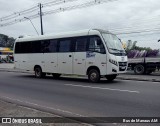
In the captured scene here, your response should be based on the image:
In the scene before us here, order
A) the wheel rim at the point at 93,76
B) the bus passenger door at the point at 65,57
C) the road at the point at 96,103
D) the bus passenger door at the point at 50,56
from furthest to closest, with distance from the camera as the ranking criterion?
the bus passenger door at the point at 50,56 → the bus passenger door at the point at 65,57 → the wheel rim at the point at 93,76 → the road at the point at 96,103

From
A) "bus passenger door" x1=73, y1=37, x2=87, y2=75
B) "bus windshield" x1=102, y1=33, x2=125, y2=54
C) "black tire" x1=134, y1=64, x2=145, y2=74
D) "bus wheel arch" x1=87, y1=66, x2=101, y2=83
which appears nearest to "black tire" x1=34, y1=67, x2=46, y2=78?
"bus passenger door" x1=73, y1=37, x2=87, y2=75

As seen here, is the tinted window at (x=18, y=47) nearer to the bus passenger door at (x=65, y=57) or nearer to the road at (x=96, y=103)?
the bus passenger door at (x=65, y=57)

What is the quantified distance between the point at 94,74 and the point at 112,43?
2052mm

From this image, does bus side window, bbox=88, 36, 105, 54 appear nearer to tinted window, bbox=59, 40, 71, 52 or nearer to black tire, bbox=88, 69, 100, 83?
black tire, bbox=88, 69, 100, 83

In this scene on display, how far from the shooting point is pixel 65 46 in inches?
699

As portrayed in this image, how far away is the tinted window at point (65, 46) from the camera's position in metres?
17.5

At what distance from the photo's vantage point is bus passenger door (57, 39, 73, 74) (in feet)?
57.1

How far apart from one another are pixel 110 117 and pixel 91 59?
28.9ft

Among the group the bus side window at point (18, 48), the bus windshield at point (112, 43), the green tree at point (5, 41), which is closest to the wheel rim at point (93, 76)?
the bus windshield at point (112, 43)

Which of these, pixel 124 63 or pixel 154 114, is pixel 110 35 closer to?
pixel 124 63

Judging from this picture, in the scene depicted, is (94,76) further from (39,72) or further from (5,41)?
(5,41)

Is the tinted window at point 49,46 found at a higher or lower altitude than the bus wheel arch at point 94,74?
higher

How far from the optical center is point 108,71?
50.5 ft

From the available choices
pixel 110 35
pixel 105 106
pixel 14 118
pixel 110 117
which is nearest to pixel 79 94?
pixel 105 106
